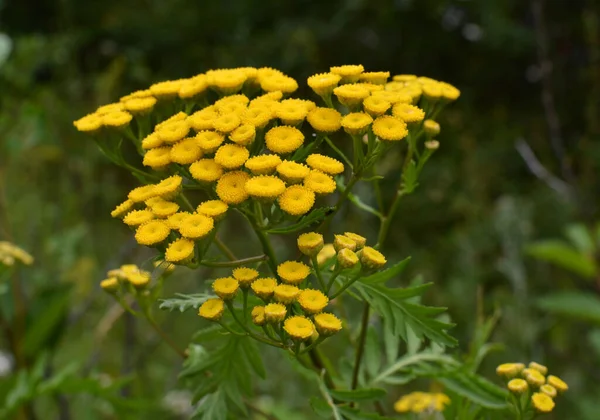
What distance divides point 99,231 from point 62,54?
1.51 metres

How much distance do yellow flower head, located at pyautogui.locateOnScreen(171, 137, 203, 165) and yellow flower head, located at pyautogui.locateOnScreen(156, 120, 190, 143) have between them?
1cm

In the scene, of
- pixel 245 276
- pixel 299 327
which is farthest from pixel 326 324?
pixel 245 276

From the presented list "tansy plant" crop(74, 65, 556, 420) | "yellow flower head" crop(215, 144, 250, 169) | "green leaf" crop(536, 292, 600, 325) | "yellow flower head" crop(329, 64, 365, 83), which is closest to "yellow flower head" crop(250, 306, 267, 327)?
Result: "tansy plant" crop(74, 65, 556, 420)

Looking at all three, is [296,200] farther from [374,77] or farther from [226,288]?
[374,77]

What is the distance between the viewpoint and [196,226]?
947 millimetres

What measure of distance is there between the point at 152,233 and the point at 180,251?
0.17ft

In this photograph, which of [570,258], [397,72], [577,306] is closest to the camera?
[577,306]

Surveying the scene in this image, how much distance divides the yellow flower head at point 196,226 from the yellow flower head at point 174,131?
0.45ft

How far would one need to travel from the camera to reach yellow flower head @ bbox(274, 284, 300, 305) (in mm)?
923

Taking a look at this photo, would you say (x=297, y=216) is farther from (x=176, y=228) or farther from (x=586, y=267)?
(x=586, y=267)

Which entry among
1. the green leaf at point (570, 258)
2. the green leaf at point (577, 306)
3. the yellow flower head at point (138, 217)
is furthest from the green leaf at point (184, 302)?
the green leaf at point (570, 258)

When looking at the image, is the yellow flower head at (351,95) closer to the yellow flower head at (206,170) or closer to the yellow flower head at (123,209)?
the yellow flower head at (206,170)

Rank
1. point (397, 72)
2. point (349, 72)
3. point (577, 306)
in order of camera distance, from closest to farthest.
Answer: point (349, 72), point (577, 306), point (397, 72)

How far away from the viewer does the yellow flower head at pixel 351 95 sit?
3.39ft
